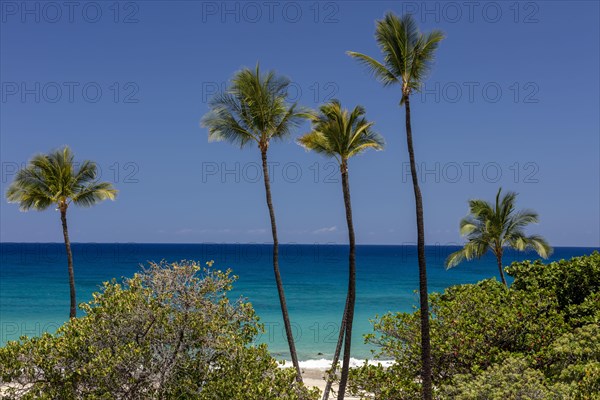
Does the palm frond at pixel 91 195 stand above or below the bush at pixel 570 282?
above

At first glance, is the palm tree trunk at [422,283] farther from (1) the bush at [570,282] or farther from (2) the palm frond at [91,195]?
(2) the palm frond at [91,195]

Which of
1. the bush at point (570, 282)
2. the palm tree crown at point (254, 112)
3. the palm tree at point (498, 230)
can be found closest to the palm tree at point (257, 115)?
the palm tree crown at point (254, 112)

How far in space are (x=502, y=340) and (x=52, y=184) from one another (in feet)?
77.9

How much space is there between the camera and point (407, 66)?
58.3ft

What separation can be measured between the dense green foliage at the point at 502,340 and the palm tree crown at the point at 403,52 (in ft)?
28.2

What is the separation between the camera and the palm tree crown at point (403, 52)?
1761cm

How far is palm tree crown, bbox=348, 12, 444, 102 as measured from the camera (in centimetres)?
1761

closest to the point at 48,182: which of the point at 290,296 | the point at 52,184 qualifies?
the point at 52,184

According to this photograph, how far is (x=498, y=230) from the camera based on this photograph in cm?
3812

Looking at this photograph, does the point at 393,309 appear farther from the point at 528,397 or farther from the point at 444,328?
the point at 528,397

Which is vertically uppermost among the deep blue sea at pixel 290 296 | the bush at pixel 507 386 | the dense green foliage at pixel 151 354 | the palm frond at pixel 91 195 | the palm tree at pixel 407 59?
the palm tree at pixel 407 59

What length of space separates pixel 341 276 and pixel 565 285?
10439 centimetres

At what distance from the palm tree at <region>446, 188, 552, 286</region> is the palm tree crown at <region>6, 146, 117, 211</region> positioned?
81.3ft

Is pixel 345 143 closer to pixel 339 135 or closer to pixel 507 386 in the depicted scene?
pixel 339 135
